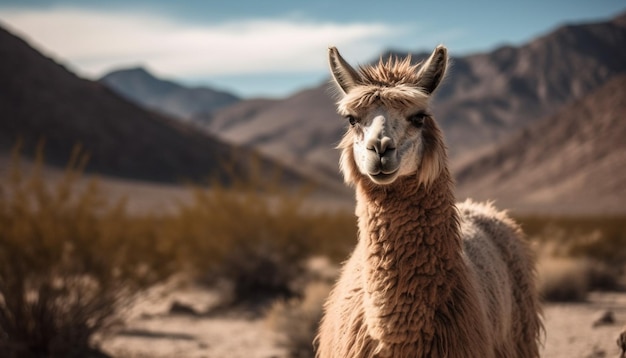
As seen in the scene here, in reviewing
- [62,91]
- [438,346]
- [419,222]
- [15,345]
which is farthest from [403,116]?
[62,91]

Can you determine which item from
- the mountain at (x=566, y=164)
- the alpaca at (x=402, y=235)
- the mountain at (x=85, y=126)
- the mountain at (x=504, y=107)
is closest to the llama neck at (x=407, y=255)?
the alpaca at (x=402, y=235)

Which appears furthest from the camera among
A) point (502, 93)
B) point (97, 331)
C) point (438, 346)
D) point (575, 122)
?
point (502, 93)

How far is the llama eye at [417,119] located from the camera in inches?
174

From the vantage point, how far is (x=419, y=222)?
4.39m

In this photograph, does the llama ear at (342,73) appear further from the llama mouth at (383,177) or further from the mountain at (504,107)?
the mountain at (504,107)

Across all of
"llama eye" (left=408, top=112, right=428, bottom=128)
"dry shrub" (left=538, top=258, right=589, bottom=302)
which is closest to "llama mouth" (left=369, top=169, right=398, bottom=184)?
"llama eye" (left=408, top=112, right=428, bottom=128)

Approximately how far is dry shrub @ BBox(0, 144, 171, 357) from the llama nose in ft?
21.0

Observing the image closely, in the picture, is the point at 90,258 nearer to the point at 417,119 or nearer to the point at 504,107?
the point at 417,119

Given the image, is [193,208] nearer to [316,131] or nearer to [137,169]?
[137,169]

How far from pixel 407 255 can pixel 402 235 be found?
14 centimetres

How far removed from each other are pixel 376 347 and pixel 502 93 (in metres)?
199

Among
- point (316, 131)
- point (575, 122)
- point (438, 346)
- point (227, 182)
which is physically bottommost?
point (438, 346)

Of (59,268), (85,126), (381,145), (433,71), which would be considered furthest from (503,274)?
(85,126)

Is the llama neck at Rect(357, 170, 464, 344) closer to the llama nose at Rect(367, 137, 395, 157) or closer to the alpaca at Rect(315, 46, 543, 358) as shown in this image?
the alpaca at Rect(315, 46, 543, 358)
